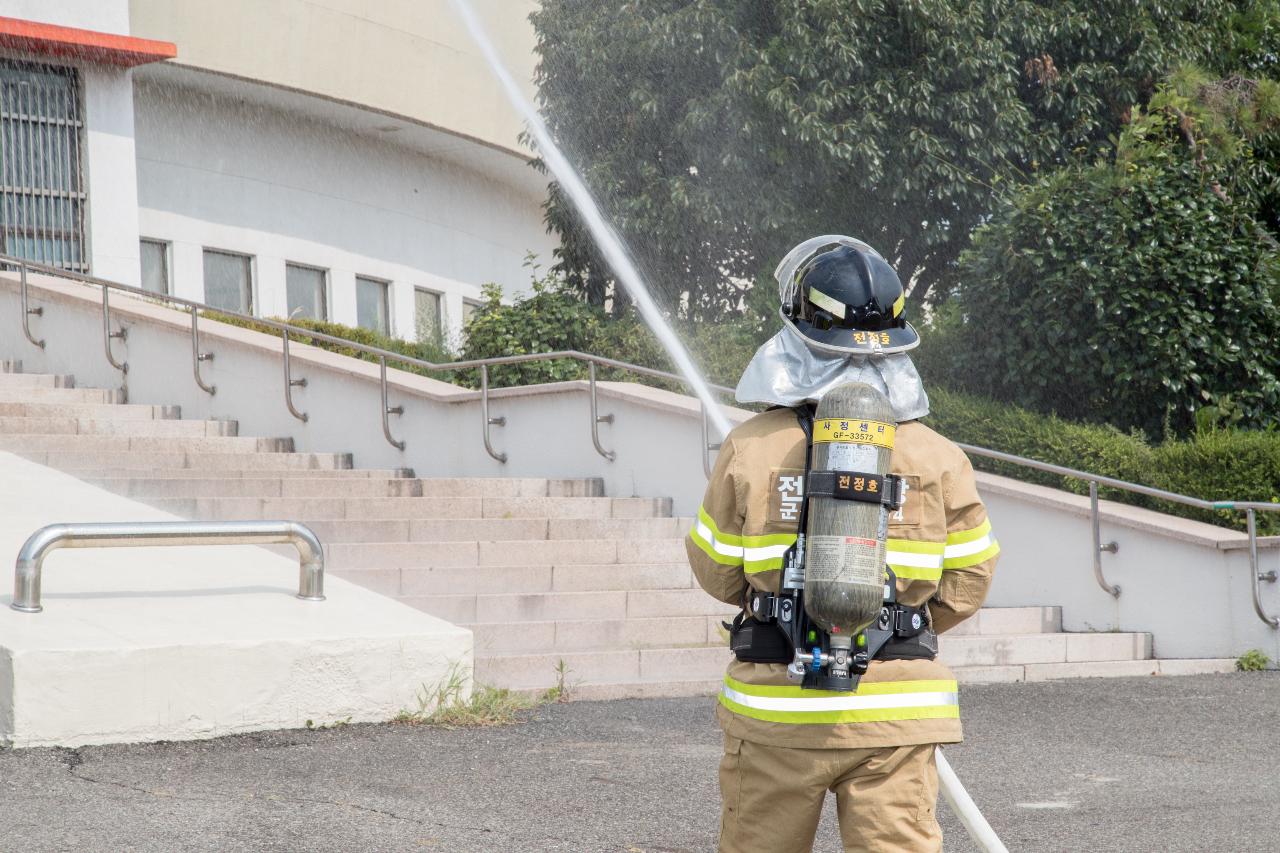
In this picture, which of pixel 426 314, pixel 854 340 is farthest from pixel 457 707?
pixel 426 314

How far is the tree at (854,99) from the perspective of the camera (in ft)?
50.3

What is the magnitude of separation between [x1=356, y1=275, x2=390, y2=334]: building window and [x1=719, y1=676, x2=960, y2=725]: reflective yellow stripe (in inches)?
814

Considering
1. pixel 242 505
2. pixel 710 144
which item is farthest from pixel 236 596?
pixel 710 144

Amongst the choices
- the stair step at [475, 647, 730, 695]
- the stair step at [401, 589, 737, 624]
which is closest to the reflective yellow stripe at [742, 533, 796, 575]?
the stair step at [475, 647, 730, 695]

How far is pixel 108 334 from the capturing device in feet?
42.9

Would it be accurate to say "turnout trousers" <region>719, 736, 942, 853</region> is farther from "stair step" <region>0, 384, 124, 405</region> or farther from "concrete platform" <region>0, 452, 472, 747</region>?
"stair step" <region>0, 384, 124, 405</region>

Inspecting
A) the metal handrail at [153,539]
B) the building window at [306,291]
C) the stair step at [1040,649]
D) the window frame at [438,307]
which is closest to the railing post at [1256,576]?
the stair step at [1040,649]

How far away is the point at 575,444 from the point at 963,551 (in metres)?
8.68

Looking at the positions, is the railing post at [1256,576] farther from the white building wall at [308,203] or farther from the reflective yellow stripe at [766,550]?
the white building wall at [308,203]

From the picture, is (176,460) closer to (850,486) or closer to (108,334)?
(108,334)

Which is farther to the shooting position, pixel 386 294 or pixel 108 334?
pixel 386 294

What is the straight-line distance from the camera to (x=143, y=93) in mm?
20016

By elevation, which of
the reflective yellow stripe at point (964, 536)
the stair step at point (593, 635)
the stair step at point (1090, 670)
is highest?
the reflective yellow stripe at point (964, 536)

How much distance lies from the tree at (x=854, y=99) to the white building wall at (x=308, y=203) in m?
6.49
